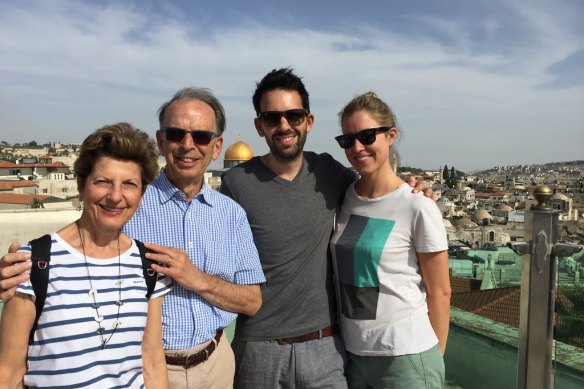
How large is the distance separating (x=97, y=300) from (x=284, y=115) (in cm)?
120

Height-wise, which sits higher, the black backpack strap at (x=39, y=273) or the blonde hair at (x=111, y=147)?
the blonde hair at (x=111, y=147)

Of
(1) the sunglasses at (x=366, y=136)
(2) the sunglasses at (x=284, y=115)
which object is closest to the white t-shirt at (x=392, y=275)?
(1) the sunglasses at (x=366, y=136)

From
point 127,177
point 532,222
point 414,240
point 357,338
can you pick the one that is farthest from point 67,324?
point 532,222

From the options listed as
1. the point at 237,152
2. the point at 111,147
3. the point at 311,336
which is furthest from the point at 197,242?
the point at 237,152

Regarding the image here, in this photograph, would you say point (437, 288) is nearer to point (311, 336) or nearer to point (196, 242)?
point (311, 336)

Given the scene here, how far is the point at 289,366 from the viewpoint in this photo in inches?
86.0

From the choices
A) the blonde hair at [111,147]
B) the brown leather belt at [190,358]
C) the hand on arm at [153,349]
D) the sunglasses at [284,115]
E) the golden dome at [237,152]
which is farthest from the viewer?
the golden dome at [237,152]

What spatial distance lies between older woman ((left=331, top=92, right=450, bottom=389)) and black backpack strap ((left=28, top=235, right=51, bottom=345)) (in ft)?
3.95

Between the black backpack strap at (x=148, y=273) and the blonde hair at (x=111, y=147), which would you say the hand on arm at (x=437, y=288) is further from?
the blonde hair at (x=111, y=147)

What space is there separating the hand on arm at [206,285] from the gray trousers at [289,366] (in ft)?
0.68

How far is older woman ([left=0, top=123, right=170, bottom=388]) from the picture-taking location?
4.78 feet

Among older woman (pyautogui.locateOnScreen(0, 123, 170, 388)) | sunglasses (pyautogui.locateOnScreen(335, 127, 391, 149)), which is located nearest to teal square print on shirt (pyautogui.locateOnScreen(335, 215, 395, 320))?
sunglasses (pyautogui.locateOnScreen(335, 127, 391, 149))

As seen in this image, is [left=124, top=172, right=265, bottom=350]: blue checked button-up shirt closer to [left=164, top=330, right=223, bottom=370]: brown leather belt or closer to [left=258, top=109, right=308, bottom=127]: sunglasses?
[left=164, top=330, right=223, bottom=370]: brown leather belt

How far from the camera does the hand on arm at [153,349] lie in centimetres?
172
